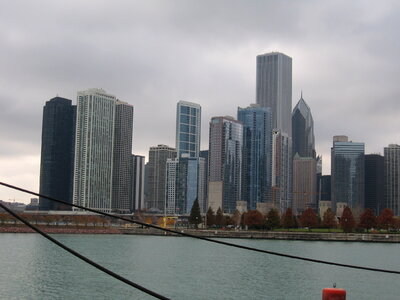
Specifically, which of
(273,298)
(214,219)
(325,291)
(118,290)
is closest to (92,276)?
(118,290)

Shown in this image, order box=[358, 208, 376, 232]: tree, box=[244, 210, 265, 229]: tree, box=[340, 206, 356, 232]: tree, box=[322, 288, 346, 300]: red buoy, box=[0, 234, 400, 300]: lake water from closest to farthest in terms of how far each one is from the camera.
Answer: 1. box=[322, 288, 346, 300]: red buoy
2. box=[0, 234, 400, 300]: lake water
3. box=[340, 206, 356, 232]: tree
4. box=[358, 208, 376, 232]: tree
5. box=[244, 210, 265, 229]: tree

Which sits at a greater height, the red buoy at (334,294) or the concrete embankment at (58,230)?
the red buoy at (334,294)

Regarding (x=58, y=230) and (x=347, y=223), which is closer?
(x=347, y=223)

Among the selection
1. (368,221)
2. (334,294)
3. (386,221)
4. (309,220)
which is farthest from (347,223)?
(334,294)

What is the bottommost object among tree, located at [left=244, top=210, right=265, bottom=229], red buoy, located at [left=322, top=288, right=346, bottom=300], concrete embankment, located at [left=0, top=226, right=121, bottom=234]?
concrete embankment, located at [left=0, top=226, right=121, bottom=234]

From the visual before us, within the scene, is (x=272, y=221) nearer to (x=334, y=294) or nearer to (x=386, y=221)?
(x=386, y=221)

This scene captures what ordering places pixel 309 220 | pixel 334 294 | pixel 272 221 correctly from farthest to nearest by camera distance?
pixel 272 221
pixel 309 220
pixel 334 294

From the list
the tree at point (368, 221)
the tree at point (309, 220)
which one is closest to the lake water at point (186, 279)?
the tree at point (368, 221)

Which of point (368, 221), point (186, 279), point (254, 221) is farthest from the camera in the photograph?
point (254, 221)

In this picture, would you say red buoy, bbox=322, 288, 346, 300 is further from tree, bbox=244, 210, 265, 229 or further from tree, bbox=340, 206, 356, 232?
tree, bbox=244, 210, 265, 229

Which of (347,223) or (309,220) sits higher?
(309,220)

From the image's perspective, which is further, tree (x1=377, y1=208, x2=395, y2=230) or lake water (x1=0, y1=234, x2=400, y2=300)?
tree (x1=377, y1=208, x2=395, y2=230)

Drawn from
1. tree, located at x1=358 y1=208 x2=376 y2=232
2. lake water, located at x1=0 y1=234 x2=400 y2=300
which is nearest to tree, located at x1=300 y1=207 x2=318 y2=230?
tree, located at x1=358 y1=208 x2=376 y2=232

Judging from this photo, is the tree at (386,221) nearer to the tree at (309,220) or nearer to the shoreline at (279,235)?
the shoreline at (279,235)
